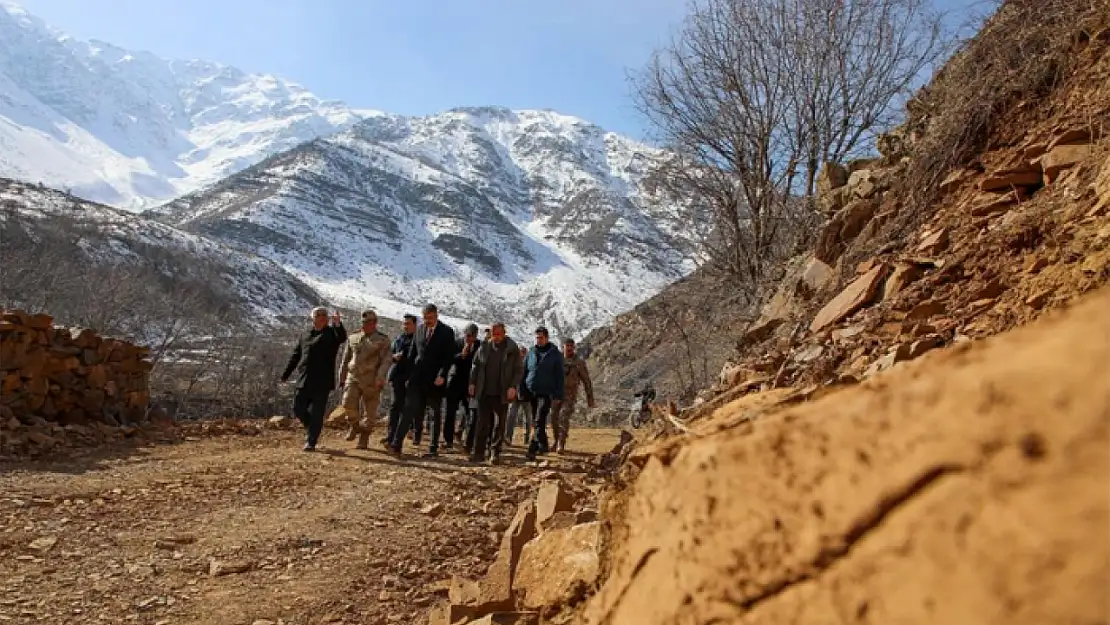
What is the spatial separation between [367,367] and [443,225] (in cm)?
11452

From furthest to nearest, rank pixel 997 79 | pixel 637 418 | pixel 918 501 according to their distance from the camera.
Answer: pixel 637 418 < pixel 997 79 < pixel 918 501

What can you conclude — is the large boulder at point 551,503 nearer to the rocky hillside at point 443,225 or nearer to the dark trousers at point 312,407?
the dark trousers at point 312,407

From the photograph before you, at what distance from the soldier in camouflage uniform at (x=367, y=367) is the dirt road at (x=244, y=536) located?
978mm

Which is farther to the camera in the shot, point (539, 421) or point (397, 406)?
point (539, 421)

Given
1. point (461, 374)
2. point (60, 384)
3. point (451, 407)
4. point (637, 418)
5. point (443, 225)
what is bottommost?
point (60, 384)

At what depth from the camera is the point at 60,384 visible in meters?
8.27

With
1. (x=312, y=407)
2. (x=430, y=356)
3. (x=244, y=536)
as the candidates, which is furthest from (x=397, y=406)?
(x=244, y=536)

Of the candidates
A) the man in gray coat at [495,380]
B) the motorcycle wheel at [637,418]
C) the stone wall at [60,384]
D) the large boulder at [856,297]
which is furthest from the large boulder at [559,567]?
the motorcycle wheel at [637,418]

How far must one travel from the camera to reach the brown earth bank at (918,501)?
771mm

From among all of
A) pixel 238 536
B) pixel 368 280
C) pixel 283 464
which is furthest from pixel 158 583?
pixel 368 280

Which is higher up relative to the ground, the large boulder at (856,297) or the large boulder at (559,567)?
the large boulder at (856,297)

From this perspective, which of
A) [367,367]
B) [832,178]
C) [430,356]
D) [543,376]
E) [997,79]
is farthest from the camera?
[832,178]

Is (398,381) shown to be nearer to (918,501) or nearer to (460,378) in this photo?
(460,378)

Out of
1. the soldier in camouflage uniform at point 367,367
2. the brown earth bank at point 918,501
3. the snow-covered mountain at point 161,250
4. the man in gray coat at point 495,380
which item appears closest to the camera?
the brown earth bank at point 918,501
